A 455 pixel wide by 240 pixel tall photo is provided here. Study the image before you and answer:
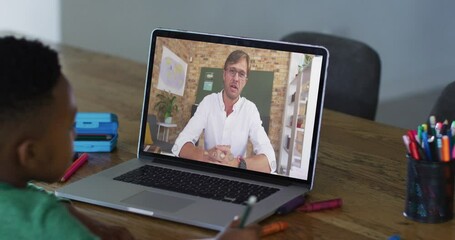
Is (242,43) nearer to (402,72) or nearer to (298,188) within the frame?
(298,188)

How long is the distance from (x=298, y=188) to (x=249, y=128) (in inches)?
6.0

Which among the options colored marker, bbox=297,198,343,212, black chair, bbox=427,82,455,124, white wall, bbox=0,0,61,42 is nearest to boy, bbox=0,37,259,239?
colored marker, bbox=297,198,343,212

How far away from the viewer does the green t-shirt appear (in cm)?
103

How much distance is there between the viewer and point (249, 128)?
1521 millimetres

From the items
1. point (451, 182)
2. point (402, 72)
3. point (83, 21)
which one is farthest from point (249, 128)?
point (83, 21)

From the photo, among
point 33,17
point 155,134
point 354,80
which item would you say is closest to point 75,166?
point 155,134

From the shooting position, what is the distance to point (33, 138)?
106cm

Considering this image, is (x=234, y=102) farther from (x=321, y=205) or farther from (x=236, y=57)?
(x=321, y=205)

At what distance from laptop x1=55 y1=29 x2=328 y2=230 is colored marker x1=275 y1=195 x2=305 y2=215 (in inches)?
0.4

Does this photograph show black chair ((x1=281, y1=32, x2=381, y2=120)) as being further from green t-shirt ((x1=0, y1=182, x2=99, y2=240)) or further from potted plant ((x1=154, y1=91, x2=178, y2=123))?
green t-shirt ((x1=0, y1=182, x2=99, y2=240))

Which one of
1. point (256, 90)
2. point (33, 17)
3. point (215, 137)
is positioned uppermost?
point (33, 17)

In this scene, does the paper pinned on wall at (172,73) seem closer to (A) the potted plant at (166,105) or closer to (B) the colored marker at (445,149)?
(A) the potted plant at (166,105)

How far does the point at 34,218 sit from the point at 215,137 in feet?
1.83

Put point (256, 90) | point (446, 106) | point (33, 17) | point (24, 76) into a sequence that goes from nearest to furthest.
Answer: point (24, 76)
point (256, 90)
point (446, 106)
point (33, 17)
